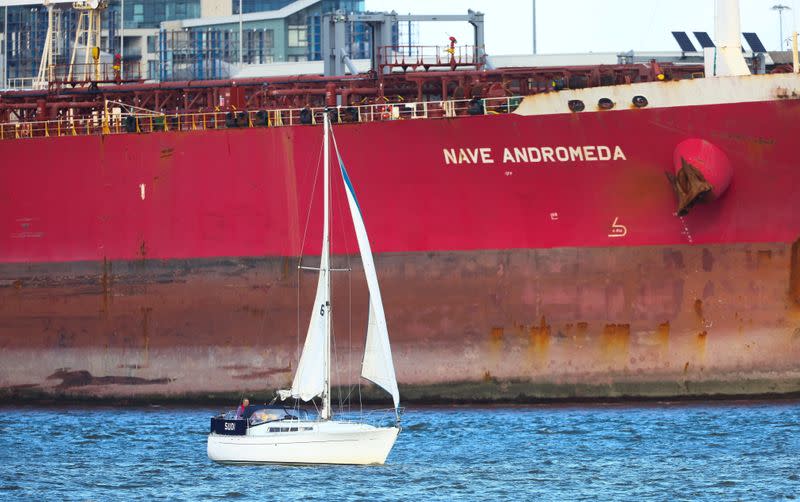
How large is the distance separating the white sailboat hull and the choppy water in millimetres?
274

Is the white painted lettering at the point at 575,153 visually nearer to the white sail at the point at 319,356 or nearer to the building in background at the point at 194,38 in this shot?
the white sail at the point at 319,356

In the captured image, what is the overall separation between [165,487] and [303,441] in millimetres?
3054

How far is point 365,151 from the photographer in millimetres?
38875

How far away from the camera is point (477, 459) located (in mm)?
32656

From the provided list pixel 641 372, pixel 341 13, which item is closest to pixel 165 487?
pixel 641 372

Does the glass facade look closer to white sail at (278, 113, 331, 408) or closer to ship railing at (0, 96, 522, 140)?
ship railing at (0, 96, 522, 140)

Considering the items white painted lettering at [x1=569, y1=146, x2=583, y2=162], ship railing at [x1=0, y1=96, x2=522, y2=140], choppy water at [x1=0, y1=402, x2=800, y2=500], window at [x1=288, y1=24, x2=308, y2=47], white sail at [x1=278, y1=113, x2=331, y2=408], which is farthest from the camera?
window at [x1=288, y1=24, x2=308, y2=47]

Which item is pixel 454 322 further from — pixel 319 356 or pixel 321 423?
pixel 321 423

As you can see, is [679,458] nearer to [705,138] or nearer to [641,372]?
[641,372]

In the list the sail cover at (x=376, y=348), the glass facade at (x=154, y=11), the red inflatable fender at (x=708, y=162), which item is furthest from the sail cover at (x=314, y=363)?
the glass facade at (x=154, y=11)

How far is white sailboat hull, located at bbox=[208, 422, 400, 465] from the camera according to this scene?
32.0 metres

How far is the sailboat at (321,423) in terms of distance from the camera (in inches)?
1260

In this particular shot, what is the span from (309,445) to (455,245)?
7.76m

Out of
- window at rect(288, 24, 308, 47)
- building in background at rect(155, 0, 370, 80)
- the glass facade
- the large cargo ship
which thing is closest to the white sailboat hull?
the large cargo ship
